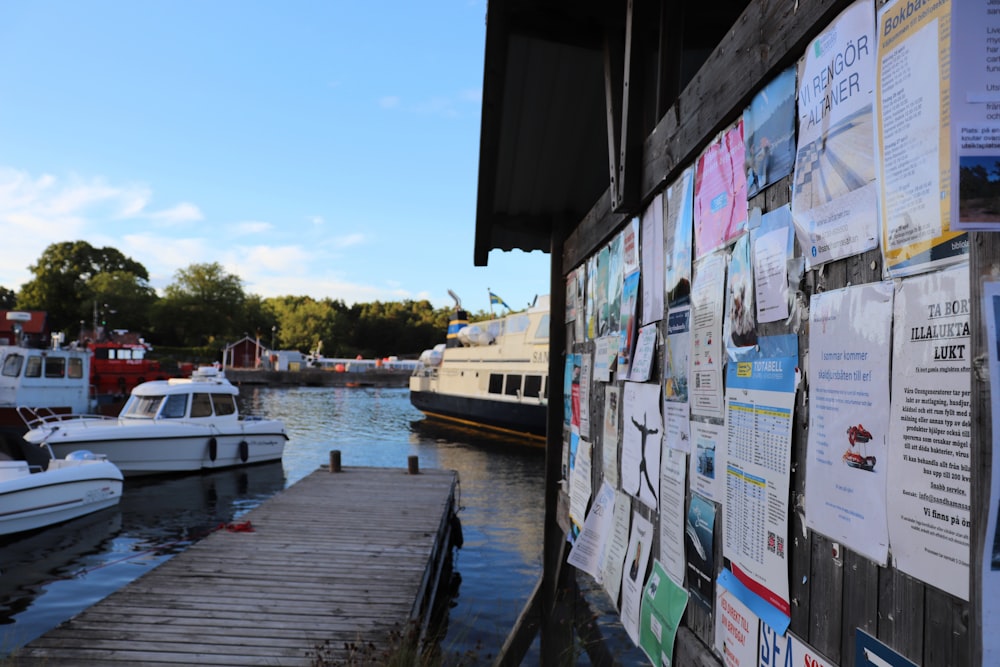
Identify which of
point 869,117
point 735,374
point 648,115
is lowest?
point 735,374

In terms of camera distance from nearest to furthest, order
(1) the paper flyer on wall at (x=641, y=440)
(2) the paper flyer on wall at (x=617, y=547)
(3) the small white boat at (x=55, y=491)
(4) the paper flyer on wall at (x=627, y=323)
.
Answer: (1) the paper flyer on wall at (x=641, y=440), (4) the paper flyer on wall at (x=627, y=323), (2) the paper flyer on wall at (x=617, y=547), (3) the small white boat at (x=55, y=491)

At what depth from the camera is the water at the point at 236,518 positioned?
8922 mm

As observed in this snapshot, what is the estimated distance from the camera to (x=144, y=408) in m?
18.6

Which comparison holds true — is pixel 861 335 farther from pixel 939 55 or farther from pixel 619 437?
pixel 619 437

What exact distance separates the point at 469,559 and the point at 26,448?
13.3 metres

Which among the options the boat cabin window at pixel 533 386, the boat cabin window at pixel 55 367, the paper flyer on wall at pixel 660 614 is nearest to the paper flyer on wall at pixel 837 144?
the paper flyer on wall at pixel 660 614

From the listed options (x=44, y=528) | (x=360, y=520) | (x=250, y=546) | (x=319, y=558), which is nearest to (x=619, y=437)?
(x=319, y=558)

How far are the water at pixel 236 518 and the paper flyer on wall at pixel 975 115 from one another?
4.60 metres

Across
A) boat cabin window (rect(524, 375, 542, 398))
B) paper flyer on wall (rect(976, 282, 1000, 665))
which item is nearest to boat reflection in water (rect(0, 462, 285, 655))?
paper flyer on wall (rect(976, 282, 1000, 665))

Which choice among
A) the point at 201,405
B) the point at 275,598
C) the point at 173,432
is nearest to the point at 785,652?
the point at 275,598

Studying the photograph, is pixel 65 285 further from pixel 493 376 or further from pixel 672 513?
pixel 672 513

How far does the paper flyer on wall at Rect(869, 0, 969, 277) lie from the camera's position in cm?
129

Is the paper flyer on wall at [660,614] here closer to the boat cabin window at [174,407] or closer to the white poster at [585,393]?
the white poster at [585,393]

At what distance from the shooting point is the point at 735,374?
2.22 meters
